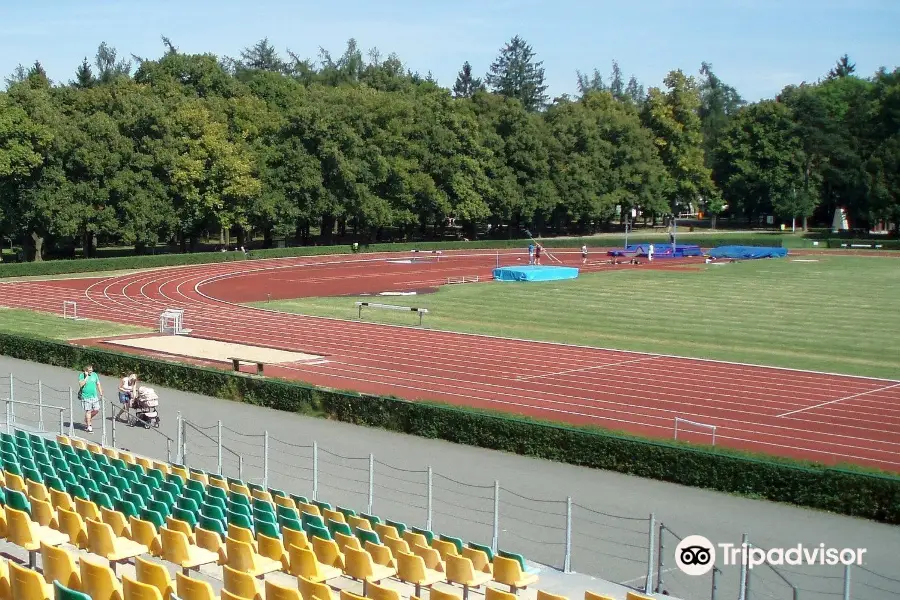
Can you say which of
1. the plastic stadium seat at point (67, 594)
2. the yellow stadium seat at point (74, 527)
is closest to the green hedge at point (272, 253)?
the yellow stadium seat at point (74, 527)

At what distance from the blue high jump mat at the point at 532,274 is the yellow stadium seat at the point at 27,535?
49.4 meters

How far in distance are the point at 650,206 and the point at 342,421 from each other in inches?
3550

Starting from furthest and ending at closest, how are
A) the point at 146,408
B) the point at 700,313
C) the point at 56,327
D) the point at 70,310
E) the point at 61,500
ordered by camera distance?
the point at 70,310
the point at 700,313
the point at 56,327
the point at 146,408
the point at 61,500

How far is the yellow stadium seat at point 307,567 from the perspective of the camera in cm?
1145

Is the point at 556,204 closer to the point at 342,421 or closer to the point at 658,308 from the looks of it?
the point at 658,308

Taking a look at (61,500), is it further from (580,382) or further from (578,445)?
(580,382)

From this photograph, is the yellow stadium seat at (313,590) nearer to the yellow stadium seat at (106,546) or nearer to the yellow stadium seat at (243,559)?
the yellow stadium seat at (243,559)

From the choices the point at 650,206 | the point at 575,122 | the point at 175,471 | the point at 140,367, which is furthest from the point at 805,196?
the point at 175,471

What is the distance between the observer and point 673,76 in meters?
119

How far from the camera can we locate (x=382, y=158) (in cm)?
8762

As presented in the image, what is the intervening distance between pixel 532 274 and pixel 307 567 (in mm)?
50056

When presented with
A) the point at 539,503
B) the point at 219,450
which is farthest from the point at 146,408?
the point at 539,503

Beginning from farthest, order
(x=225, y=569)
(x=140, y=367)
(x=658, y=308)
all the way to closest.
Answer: (x=658, y=308) → (x=140, y=367) → (x=225, y=569)

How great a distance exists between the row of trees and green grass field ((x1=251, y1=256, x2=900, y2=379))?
93.8 ft
